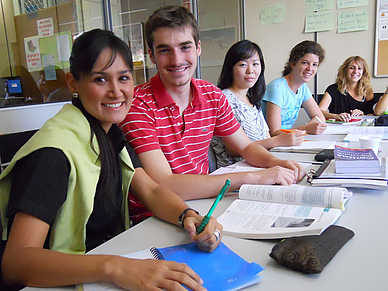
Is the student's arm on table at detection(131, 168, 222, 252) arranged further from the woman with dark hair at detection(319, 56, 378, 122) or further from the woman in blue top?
the woman with dark hair at detection(319, 56, 378, 122)

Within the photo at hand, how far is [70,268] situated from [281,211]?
1.83ft

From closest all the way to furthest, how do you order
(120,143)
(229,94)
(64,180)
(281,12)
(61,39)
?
(64,180)
(120,143)
(229,94)
(61,39)
(281,12)

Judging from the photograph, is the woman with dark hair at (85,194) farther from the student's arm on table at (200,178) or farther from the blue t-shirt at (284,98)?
the blue t-shirt at (284,98)

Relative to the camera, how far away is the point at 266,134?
2174 millimetres

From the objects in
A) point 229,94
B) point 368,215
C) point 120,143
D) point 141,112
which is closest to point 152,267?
point 120,143

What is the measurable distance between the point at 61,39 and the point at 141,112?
148 centimetres

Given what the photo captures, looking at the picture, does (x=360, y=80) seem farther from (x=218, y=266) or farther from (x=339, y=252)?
(x=218, y=266)

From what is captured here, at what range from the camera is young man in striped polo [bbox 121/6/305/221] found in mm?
1224

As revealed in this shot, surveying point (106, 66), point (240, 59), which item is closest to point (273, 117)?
point (240, 59)

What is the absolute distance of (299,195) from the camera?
38.8 inches

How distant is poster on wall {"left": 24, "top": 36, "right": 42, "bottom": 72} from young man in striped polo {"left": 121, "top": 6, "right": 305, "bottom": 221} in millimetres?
1224

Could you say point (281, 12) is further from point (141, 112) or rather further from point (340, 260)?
point (340, 260)

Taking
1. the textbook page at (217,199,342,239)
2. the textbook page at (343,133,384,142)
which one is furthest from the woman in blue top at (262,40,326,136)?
the textbook page at (217,199,342,239)

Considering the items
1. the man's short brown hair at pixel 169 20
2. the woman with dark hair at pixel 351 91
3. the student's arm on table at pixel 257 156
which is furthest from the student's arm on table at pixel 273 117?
the woman with dark hair at pixel 351 91
